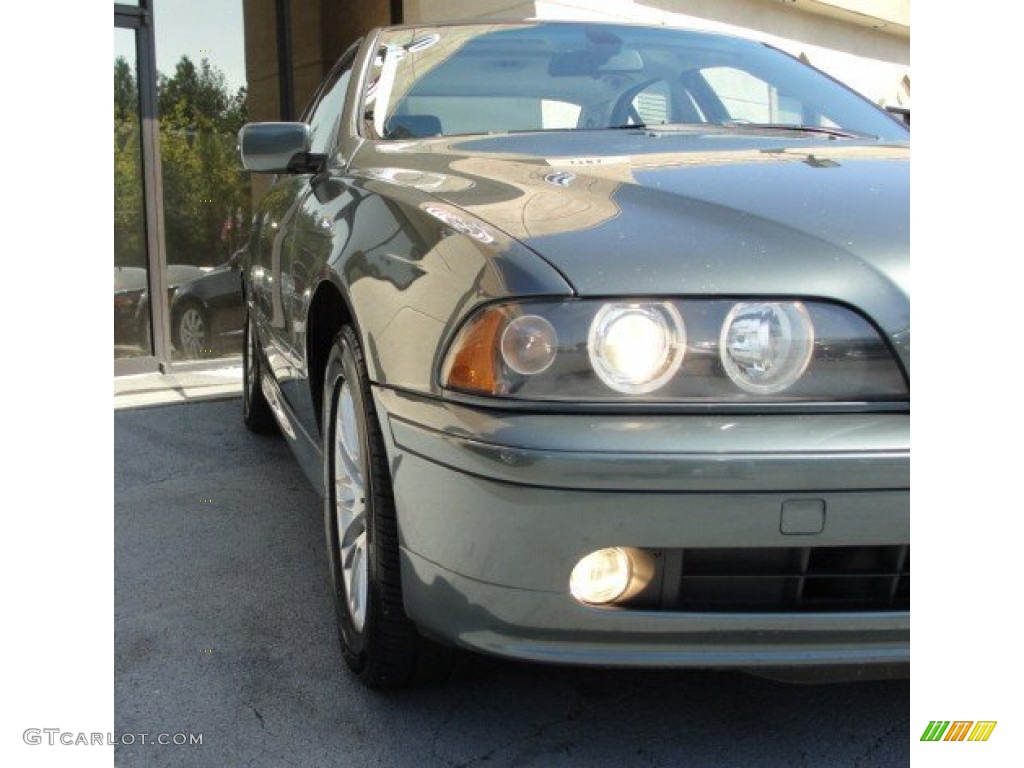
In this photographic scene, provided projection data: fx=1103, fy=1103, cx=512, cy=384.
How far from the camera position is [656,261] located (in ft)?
5.75

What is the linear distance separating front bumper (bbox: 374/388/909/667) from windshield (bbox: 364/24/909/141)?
4.83 ft

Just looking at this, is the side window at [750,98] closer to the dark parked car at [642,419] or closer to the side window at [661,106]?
the side window at [661,106]

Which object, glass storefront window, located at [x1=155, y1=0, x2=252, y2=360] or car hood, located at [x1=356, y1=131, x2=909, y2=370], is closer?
car hood, located at [x1=356, y1=131, x2=909, y2=370]

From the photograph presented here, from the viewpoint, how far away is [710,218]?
1.87m

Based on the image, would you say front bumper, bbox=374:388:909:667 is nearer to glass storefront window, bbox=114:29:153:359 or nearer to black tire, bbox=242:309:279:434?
black tire, bbox=242:309:279:434

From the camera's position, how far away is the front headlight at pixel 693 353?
67.4 inches


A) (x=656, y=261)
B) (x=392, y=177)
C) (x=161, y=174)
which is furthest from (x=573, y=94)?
(x=161, y=174)

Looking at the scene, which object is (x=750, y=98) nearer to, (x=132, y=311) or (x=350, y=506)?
(x=350, y=506)

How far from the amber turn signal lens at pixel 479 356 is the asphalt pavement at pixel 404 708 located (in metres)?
0.77

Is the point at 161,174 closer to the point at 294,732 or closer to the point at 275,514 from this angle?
the point at 275,514

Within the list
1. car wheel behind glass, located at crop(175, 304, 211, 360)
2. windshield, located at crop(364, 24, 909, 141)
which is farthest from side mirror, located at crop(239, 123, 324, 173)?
car wheel behind glass, located at crop(175, 304, 211, 360)

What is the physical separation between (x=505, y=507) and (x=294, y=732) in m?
0.84

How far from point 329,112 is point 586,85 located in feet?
3.32

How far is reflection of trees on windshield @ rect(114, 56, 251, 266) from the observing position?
7.11 m
